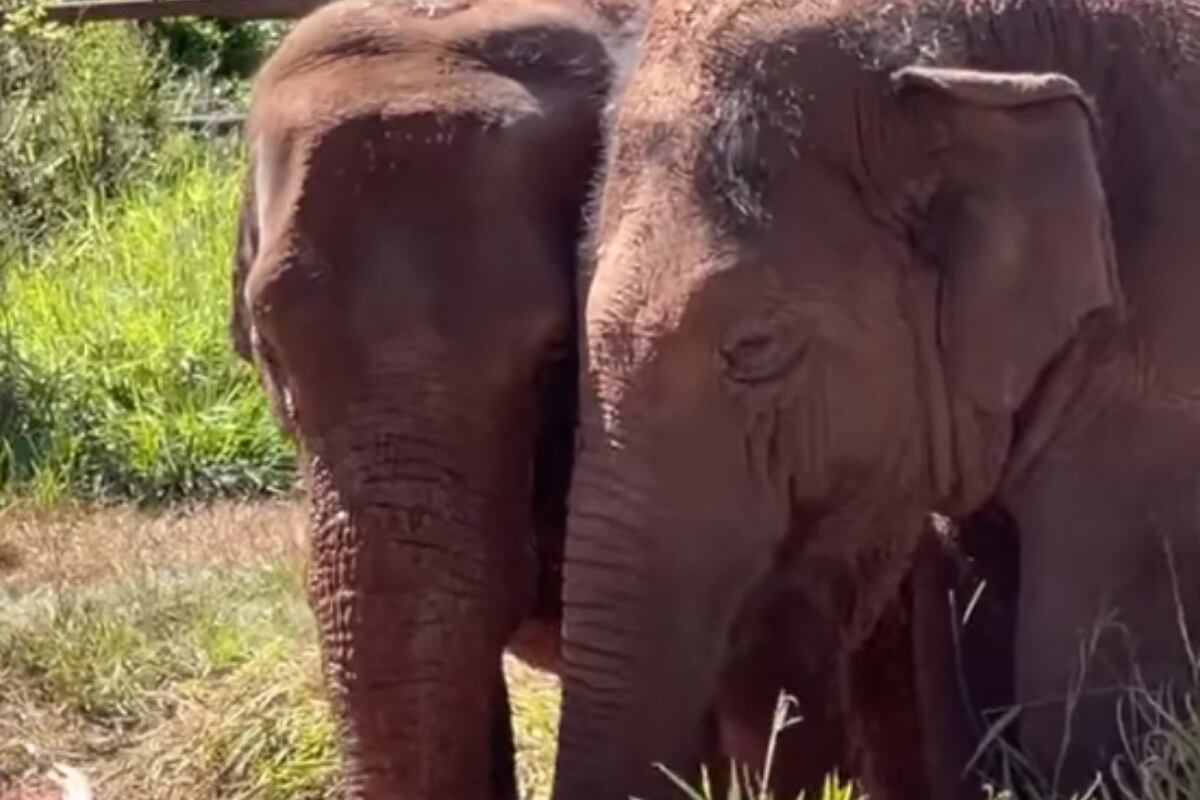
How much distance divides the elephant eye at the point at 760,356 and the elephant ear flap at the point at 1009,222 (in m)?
0.21

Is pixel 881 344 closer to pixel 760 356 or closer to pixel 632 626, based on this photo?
pixel 760 356

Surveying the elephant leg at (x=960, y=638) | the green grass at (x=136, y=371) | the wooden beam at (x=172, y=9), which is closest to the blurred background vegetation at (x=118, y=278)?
the green grass at (x=136, y=371)

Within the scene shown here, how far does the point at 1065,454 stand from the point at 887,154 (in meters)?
0.46

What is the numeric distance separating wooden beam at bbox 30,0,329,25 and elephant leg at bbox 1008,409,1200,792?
19.1 feet

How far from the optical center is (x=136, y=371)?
1148 centimetres

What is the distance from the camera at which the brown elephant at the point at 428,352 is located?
5.24 meters

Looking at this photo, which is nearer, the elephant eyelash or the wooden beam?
the elephant eyelash

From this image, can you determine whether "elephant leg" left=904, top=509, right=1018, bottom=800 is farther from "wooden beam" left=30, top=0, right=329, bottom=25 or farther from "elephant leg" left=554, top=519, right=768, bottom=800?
"wooden beam" left=30, top=0, right=329, bottom=25

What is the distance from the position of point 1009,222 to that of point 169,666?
3.98 metres

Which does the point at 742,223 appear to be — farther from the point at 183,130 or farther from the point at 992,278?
the point at 183,130

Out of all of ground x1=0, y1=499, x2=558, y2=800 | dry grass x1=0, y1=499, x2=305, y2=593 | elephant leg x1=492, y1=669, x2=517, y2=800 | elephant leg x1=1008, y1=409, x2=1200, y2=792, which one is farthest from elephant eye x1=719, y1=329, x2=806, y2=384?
dry grass x1=0, y1=499, x2=305, y2=593

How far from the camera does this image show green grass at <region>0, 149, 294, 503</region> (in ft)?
35.7

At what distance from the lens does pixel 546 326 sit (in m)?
5.27

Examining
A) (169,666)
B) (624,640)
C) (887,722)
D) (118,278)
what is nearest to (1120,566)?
(624,640)
